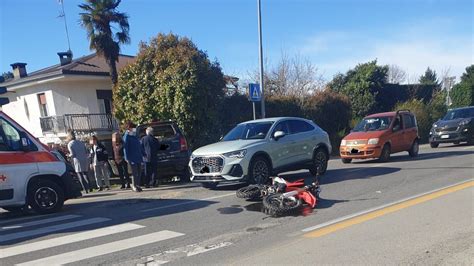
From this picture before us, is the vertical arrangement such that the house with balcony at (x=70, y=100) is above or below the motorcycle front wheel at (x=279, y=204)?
above

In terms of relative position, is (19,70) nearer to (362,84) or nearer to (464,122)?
(362,84)

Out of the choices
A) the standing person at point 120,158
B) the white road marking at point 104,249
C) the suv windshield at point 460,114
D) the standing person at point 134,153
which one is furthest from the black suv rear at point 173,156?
the suv windshield at point 460,114

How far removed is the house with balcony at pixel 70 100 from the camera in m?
26.1

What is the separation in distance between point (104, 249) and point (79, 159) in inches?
278

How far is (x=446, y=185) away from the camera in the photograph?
9.47m

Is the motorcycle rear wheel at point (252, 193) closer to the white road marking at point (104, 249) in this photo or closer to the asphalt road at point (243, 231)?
the asphalt road at point (243, 231)

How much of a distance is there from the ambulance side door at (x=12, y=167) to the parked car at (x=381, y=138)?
1014 cm

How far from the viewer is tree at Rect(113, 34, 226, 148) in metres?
16.3

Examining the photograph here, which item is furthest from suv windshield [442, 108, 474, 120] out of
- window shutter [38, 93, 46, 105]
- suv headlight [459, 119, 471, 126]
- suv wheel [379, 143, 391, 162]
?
window shutter [38, 93, 46, 105]

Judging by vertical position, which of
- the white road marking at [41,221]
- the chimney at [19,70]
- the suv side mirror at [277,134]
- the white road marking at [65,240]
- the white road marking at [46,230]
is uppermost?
the chimney at [19,70]

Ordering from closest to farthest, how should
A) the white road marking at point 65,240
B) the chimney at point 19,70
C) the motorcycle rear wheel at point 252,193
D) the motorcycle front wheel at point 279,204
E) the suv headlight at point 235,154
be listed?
1. the white road marking at point 65,240
2. the motorcycle front wheel at point 279,204
3. the motorcycle rear wheel at point 252,193
4. the suv headlight at point 235,154
5. the chimney at point 19,70

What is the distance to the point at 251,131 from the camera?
36.8 ft

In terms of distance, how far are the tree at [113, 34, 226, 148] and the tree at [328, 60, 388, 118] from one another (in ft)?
52.2

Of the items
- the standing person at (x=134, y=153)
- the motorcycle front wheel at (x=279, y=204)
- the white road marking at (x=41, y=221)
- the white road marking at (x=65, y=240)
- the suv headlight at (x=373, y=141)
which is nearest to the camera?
the white road marking at (x=65, y=240)
